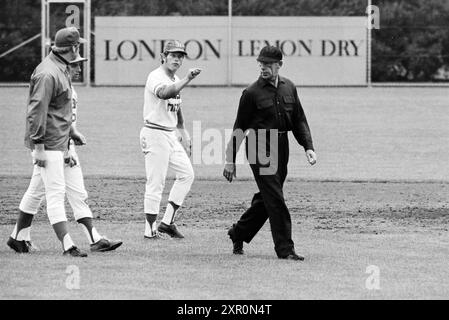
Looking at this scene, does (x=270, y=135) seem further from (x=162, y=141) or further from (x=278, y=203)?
(x=162, y=141)

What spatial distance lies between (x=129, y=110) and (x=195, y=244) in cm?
1796

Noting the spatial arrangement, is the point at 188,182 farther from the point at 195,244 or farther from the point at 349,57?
the point at 349,57

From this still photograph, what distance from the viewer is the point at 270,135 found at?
9766 millimetres

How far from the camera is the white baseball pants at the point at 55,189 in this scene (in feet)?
31.2

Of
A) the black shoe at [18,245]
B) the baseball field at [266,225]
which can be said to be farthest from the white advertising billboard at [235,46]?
the black shoe at [18,245]

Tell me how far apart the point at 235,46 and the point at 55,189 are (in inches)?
987

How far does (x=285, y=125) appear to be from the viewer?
9766 mm

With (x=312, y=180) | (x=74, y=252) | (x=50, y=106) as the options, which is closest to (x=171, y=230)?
(x=74, y=252)

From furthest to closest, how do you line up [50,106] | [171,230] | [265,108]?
[171,230] → [265,108] → [50,106]

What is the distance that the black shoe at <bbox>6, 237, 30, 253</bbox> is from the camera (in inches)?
391

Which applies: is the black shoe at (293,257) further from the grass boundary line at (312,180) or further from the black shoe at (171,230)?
the grass boundary line at (312,180)
